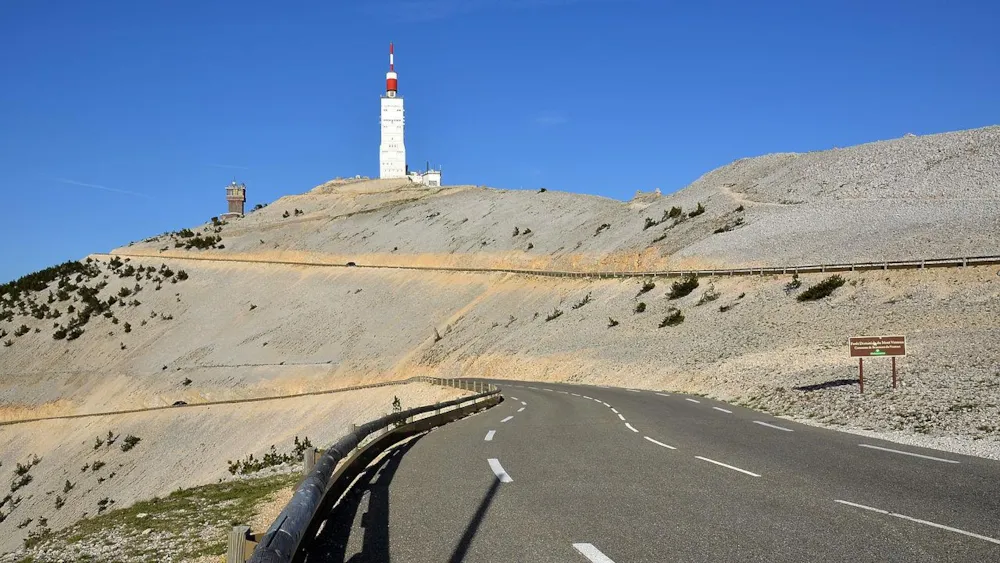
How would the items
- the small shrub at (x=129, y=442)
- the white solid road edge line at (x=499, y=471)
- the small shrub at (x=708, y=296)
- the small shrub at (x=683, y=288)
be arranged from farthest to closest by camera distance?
the small shrub at (x=683, y=288) < the small shrub at (x=708, y=296) < the small shrub at (x=129, y=442) < the white solid road edge line at (x=499, y=471)

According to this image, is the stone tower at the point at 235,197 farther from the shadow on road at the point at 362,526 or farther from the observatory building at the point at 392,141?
the shadow on road at the point at 362,526

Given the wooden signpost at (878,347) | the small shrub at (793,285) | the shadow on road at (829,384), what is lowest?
the shadow on road at (829,384)

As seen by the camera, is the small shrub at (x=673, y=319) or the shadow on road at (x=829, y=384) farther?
the small shrub at (x=673, y=319)

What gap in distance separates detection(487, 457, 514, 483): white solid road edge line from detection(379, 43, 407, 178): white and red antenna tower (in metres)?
149

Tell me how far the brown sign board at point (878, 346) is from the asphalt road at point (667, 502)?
23.1ft

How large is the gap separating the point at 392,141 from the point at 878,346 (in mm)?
143533

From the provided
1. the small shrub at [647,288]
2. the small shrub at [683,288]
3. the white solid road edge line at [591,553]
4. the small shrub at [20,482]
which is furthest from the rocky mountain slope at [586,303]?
the small shrub at [20,482]

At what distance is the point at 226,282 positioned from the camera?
323 feet

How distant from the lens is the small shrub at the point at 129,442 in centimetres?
4514

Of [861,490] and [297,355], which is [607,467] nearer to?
[861,490]

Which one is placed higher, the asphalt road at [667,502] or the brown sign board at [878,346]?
the brown sign board at [878,346]

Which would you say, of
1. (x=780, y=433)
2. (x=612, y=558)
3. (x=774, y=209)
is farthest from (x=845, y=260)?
(x=612, y=558)

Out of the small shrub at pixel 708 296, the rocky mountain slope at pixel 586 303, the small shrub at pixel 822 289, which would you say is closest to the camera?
the rocky mountain slope at pixel 586 303

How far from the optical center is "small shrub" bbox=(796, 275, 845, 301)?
45.8 m
